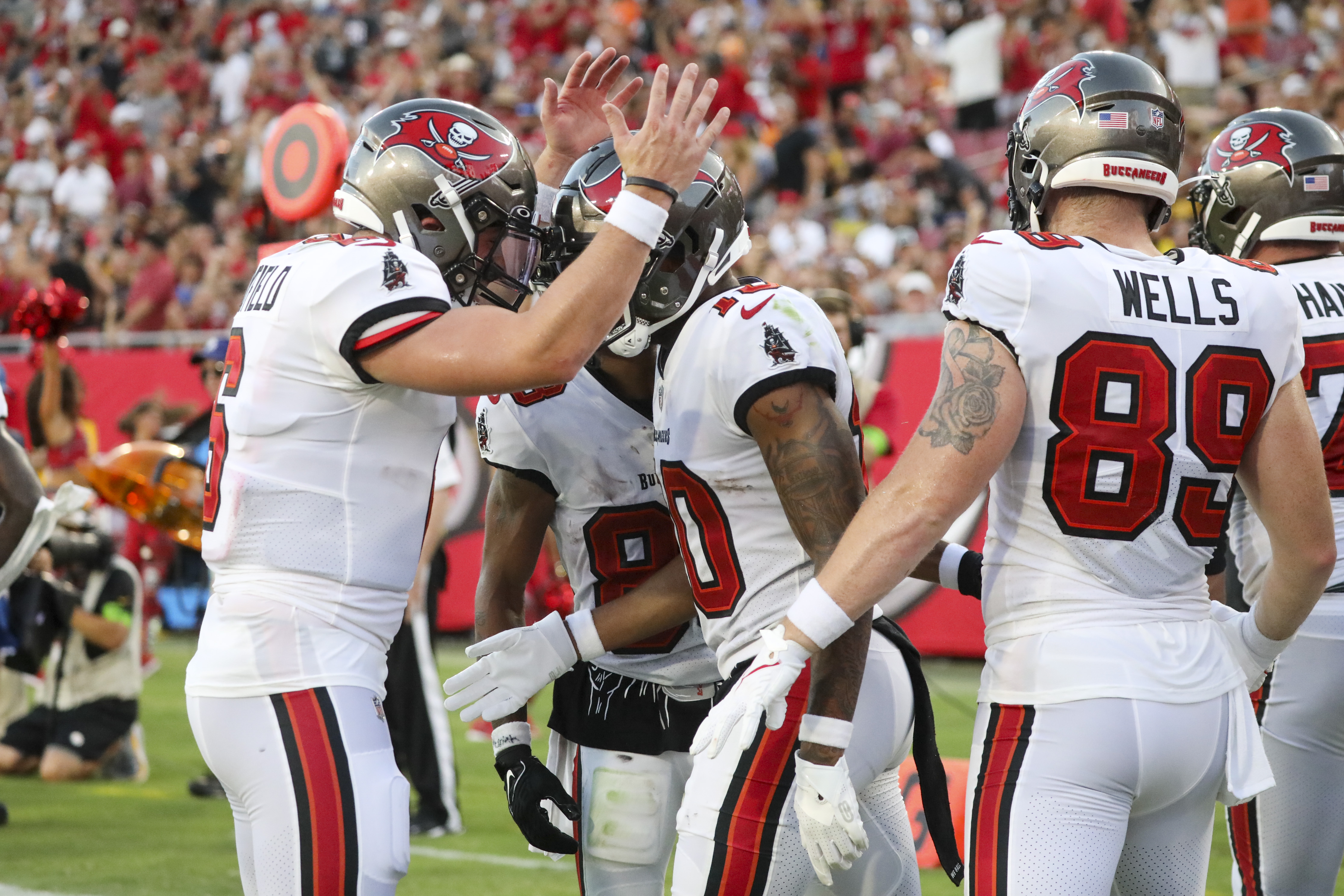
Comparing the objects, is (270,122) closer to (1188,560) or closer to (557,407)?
(557,407)

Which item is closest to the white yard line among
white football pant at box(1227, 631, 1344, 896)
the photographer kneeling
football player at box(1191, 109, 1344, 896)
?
the photographer kneeling

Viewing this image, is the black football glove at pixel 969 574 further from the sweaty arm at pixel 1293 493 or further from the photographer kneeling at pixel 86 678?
the photographer kneeling at pixel 86 678

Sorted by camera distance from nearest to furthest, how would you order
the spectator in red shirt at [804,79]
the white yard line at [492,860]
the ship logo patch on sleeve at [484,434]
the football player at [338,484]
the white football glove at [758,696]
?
the white football glove at [758,696]
the football player at [338,484]
the ship logo patch on sleeve at [484,434]
the white yard line at [492,860]
the spectator in red shirt at [804,79]

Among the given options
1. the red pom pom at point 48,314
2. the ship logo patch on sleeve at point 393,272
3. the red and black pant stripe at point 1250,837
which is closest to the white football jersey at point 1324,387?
the red and black pant stripe at point 1250,837

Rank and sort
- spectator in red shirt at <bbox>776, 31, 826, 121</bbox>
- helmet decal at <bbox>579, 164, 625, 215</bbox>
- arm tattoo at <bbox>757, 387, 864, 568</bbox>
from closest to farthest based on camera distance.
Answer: arm tattoo at <bbox>757, 387, 864, 568</bbox> < helmet decal at <bbox>579, 164, 625, 215</bbox> < spectator in red shirt at <bbox>776, 31, 826, 121</bbox>

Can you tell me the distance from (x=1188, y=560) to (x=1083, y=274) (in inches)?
20.8

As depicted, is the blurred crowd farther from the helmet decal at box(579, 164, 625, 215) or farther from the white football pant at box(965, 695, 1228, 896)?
the white football pant at box(965, 695, 1228, 896)

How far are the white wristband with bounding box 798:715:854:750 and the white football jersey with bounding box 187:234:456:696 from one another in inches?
31.5

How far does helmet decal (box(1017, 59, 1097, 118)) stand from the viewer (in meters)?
2.68

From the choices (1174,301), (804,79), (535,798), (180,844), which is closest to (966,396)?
(1174,301)

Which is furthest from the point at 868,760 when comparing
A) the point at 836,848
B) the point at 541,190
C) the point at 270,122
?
the point at 270,122

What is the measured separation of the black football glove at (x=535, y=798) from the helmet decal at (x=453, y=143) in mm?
1279

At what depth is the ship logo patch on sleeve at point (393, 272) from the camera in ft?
8.34

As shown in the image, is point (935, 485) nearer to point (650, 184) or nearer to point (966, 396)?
point (966, 396)
